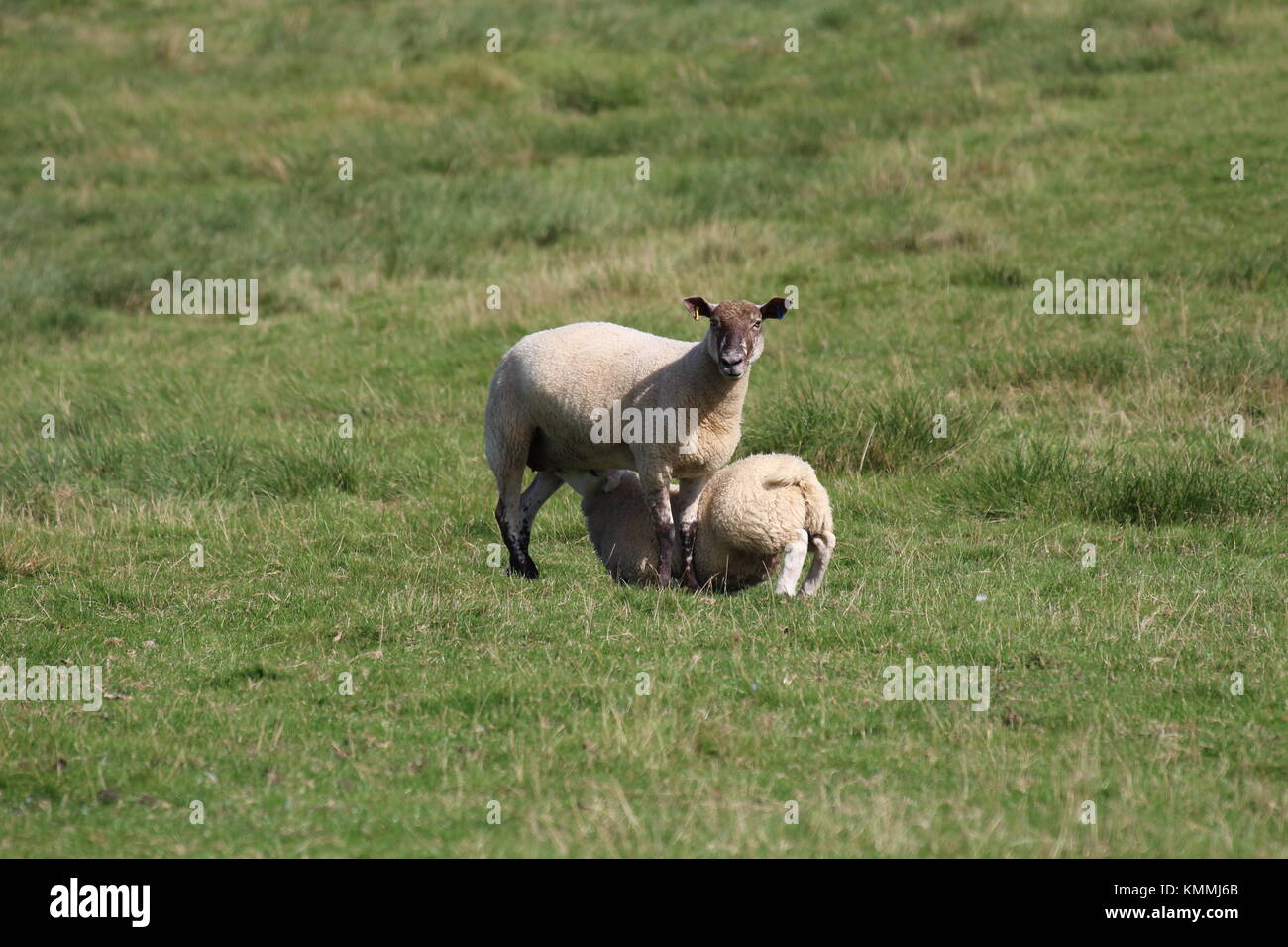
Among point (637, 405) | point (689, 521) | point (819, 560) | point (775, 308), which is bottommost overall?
point (819, 560)

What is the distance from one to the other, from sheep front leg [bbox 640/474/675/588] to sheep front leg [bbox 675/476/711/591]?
0.25ft

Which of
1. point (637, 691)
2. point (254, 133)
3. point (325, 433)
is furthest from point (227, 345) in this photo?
point (637, 691)

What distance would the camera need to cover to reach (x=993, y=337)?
1488 cm

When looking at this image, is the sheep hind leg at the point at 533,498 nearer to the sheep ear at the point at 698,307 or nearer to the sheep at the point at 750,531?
the sheep at the point at 750,531

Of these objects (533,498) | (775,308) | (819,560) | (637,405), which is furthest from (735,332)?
(533,498)

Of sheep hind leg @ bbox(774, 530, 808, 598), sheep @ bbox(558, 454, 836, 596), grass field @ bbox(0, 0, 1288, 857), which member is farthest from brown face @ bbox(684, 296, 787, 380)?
grass field @ bbox(0, 0, 1288, 857)

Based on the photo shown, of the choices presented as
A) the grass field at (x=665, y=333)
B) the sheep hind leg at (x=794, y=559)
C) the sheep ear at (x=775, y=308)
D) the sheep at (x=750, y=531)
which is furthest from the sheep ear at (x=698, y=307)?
the grass field at (x=665, y=333)

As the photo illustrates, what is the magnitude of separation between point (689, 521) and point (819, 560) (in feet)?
2.77

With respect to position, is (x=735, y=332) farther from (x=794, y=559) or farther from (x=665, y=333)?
(x=665, y=333)

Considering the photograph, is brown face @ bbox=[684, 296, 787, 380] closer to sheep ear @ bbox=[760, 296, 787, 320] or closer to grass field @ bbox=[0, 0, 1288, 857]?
sheep ear @ bbox=[760, 296, 787, 320]

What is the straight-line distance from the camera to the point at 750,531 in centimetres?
887

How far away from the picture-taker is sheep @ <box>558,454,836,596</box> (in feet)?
29.0

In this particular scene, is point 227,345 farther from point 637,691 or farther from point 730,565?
point 637,691

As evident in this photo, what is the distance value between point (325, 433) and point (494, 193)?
8.59m
